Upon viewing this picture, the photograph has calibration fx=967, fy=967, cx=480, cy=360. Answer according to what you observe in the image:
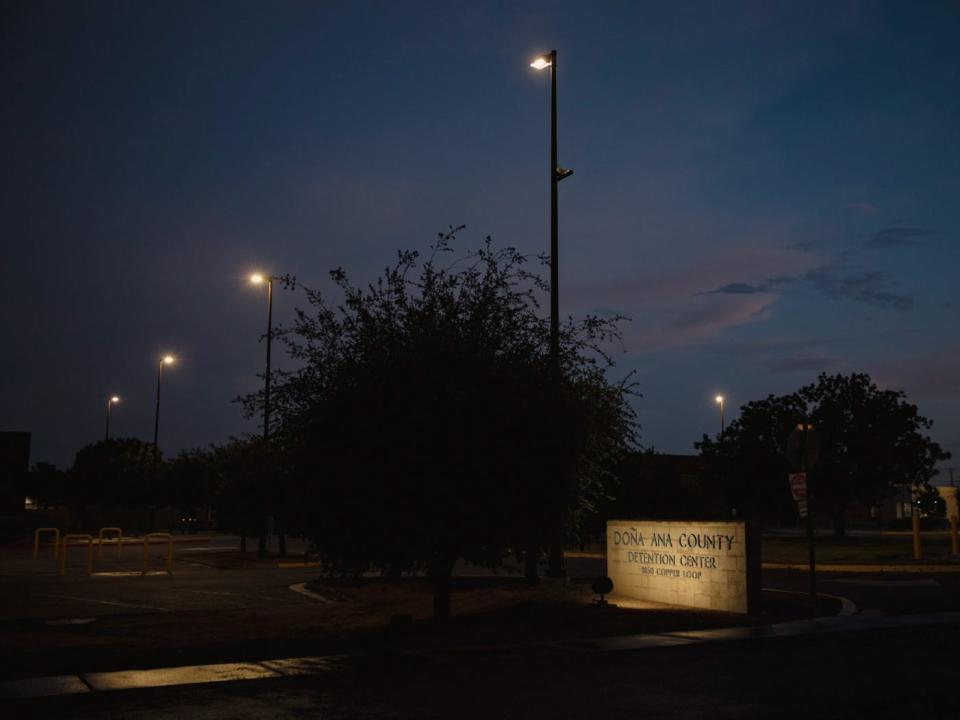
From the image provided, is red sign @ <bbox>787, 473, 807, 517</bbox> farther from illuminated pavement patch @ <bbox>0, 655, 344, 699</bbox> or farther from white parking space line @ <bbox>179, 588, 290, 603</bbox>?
white parking space line @ <bbox>179, 588, 290, 603</bbox>

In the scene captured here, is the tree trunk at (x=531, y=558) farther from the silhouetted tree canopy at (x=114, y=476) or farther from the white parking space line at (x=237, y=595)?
the silhouetted tree canopy at (x=114, y=476)

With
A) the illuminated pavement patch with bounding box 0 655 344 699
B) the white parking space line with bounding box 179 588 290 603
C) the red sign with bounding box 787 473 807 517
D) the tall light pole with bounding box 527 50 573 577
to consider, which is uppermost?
the tall light pole with bounding box 527 50 573 577

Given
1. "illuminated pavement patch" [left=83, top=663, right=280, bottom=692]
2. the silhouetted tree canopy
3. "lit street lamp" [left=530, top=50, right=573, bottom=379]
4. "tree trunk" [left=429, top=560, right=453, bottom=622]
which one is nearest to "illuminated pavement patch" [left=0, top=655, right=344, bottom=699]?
"illuminated pavement patch" [left=83, top=663, right=280, bottom=692]

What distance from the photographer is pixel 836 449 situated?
58156mm

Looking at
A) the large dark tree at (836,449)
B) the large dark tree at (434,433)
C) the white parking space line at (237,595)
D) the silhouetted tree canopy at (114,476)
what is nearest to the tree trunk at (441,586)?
the large dark tree at (434,433)

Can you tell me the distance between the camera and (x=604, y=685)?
959cm

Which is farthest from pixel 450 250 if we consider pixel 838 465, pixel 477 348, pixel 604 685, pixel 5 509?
pixel 5 509

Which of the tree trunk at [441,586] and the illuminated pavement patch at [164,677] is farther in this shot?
the tree trunk at [441,586]

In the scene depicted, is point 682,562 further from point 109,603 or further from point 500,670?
point 109,603

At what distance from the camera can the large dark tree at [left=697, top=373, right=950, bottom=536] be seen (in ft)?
188

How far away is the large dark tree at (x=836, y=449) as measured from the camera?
57250mm

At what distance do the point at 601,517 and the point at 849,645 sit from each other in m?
23.1

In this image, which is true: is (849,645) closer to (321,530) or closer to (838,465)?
(321,530)

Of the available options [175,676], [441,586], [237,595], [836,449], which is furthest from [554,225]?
[836,449]
